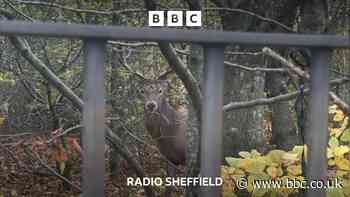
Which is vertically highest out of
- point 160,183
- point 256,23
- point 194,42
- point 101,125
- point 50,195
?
point 256,23

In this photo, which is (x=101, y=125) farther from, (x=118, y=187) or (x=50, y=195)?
(x=50, y=195)

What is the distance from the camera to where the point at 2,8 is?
7.70 ft

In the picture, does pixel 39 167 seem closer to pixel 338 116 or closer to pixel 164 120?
pixel 164 120

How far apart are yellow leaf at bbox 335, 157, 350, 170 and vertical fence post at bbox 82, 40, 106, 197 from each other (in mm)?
693

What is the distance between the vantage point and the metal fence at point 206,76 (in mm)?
805

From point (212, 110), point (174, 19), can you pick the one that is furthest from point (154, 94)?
point (212, 110)

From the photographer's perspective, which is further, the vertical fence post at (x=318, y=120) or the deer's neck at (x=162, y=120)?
the deer's neck at (x=162, y=120)

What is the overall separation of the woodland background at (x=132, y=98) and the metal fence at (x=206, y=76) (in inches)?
20.7

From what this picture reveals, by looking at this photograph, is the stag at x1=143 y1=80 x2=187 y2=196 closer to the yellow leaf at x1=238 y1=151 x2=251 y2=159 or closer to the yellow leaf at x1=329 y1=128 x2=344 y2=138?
the yellow leaf at x1=238 y1=151 x2=251 y2=159

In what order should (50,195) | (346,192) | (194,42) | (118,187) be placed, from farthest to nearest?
(50,195) < (118,187) < (346,192) < (194,42)

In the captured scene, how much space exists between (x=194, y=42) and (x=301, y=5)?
63.7 inches

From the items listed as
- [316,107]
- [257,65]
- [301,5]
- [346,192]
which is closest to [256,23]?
[301,5]

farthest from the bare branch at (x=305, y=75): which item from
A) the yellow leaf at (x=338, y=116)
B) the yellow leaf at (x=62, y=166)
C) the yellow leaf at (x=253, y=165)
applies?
the yellow leaf at (x=62, y=166)

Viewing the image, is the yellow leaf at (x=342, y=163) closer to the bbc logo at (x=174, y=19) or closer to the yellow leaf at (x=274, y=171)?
the yellow leaf at (x=274, y=171)
